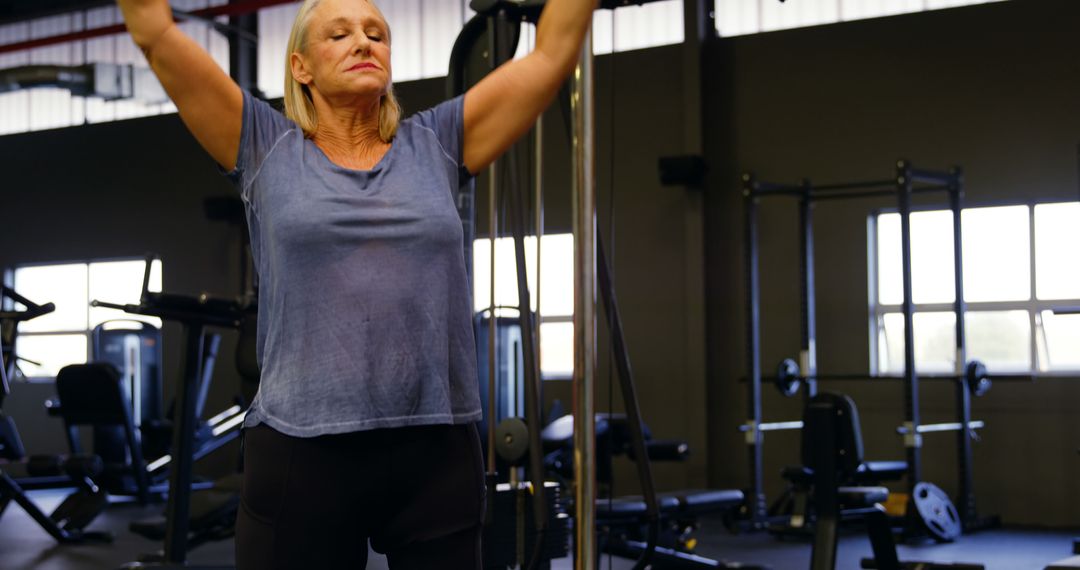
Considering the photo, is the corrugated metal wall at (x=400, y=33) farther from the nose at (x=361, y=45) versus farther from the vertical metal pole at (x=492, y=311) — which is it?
the nose at (x=361, y=45)

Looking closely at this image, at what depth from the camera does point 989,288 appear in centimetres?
643

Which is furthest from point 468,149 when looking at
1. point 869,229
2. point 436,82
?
point 436,82

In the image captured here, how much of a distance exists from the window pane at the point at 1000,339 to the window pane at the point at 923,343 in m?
0.12

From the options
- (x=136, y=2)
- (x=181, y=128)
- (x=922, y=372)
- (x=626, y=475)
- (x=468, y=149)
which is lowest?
(x=626, y=475)

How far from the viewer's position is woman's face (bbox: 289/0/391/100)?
1260mm

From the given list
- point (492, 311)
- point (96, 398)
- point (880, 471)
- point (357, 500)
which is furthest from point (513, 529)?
point (96, 398)

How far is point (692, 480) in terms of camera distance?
7.05 metres

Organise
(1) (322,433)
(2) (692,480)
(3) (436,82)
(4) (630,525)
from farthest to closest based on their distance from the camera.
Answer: (3) (436,82) < (2) (692,480) < (4) (630,525) < (1) (322,433)

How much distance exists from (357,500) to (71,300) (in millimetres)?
9208

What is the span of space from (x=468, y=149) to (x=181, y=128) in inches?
329

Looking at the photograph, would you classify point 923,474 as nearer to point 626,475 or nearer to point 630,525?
point 626,475

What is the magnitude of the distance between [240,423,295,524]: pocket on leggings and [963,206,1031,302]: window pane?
5877 millimetres

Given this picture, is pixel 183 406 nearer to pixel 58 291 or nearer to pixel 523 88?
pixel 523 88

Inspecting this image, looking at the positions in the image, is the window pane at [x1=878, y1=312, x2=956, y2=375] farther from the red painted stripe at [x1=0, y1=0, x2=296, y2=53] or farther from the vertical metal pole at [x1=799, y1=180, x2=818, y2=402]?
the red painted stripe at [x1=0, y1=0, x2=296, y2=53]
